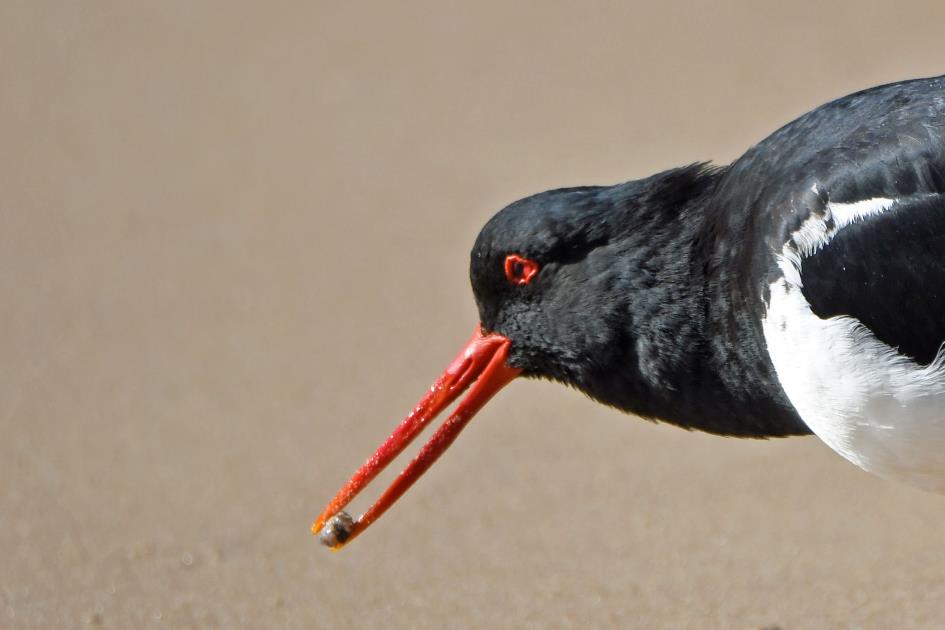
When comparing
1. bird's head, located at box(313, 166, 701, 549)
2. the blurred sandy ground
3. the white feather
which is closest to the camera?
the white feather

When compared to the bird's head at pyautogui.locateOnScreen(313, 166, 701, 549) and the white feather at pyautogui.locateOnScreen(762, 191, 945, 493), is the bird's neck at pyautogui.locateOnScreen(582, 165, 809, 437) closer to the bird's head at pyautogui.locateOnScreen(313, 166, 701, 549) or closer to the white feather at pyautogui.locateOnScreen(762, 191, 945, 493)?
the bird's head at pyautogui.locateOnScreen(313, 166, 701, 549)

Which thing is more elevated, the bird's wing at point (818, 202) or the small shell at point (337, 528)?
the bird's wing at point (818, 202)

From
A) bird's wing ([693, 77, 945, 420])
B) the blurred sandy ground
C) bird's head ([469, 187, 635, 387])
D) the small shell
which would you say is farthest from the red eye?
the blurred sandy ground

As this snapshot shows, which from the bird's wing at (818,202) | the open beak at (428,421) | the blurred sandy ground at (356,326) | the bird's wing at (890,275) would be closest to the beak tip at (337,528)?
the open beak at (428,421)

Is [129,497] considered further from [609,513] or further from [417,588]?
[609,513]

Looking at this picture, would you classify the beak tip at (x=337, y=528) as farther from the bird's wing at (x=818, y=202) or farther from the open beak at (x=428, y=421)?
the bird's wing at (x=818, y=202)

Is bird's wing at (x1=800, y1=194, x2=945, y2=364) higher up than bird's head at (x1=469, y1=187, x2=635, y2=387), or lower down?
lower down
